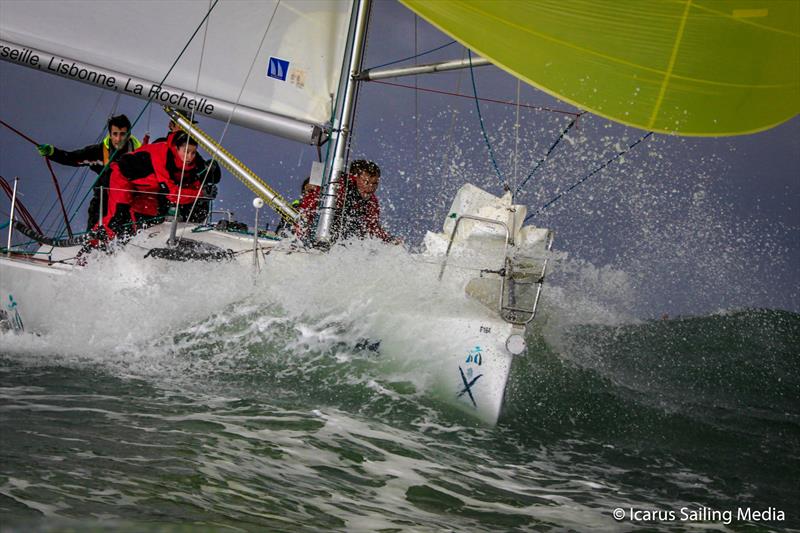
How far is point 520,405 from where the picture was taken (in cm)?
435

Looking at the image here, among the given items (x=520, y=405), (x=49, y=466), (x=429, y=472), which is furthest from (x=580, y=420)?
(x=49, y=466)

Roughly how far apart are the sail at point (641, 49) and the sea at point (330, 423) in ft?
4.37

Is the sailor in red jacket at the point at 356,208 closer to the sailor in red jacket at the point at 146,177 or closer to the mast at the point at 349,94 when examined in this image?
the mast at the point at 349,94

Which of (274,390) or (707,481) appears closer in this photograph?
(707,481)

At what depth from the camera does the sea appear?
6.76ft

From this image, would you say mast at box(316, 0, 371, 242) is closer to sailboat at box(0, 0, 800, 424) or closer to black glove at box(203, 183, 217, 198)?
sailboat at box(0, 0, 800, 424)

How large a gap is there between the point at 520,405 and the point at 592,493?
1.55m

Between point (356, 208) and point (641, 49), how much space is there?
2.38 meters

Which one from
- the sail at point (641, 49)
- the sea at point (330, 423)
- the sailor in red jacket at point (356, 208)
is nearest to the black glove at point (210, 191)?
the sailor in red jacket at point (356, 208)

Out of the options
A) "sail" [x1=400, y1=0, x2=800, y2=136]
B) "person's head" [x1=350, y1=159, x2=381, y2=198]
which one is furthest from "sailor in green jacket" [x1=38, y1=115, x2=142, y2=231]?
"sail" [x1=400, y1=0, x2=800, y2=136]

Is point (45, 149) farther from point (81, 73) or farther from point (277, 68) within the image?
point (277, 68)

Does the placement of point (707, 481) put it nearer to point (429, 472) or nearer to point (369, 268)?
point (429, 472)

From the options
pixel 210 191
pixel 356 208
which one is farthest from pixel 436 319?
pixel 210 191

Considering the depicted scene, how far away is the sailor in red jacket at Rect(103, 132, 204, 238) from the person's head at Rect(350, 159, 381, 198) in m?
1.30
